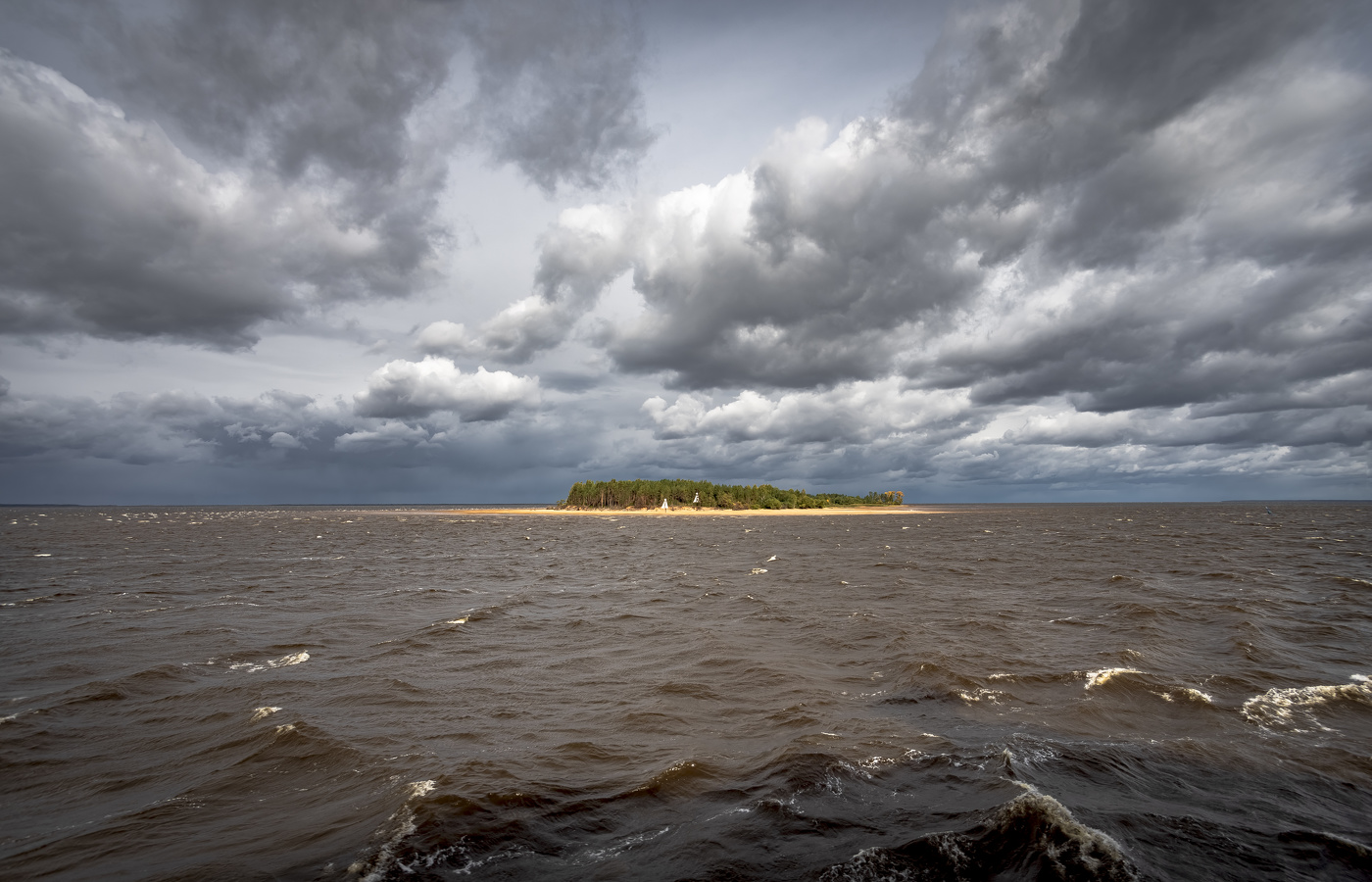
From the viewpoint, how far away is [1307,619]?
24.3m

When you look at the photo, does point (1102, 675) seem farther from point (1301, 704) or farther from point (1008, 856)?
point (1008, 856)

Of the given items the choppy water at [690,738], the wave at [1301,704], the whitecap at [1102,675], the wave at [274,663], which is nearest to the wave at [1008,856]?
the choppy water at [690,738]

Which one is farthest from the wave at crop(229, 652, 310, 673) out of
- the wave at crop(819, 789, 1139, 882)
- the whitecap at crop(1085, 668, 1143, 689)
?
the whitecap at crop(1085, 668, 1143, 689)

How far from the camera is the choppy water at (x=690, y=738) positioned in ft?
28.5

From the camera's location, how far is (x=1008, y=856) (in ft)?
27.0

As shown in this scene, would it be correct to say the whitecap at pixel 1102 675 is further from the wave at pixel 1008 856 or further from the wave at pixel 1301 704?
the wave at pixel 1008 856

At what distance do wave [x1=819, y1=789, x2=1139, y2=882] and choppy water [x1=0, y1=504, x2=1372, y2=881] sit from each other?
4 centimetres

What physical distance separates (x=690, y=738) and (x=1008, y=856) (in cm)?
641

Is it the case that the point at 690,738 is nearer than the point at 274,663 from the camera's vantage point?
Yes

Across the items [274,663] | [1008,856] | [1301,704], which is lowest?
[1301,704]

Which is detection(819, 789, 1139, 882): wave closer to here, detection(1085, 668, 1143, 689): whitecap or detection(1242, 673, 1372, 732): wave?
detection(1242, 673, 1372, 732): wave

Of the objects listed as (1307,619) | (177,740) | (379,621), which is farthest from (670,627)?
(1307,619)

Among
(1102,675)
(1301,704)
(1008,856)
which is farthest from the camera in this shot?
(1102,675)

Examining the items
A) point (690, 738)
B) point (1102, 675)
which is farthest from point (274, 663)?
point (1102, 675)
